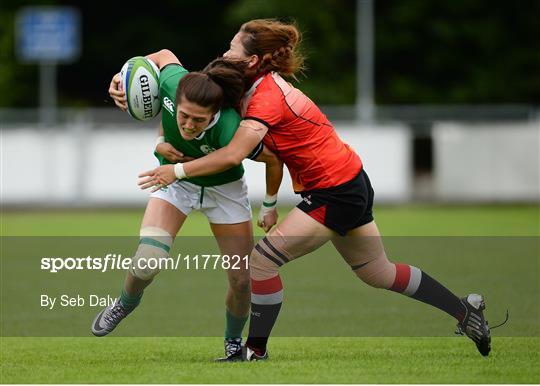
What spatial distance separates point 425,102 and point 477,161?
32.1ft

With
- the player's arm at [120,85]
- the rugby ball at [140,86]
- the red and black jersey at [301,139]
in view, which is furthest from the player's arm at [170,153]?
the red and black jersey at [301,139]

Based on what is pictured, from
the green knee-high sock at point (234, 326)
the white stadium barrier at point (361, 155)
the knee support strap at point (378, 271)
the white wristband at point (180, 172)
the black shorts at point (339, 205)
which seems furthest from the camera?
the white stadium barrier at point (361, 155)

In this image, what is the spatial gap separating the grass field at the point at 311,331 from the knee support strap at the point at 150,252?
0.51 meters

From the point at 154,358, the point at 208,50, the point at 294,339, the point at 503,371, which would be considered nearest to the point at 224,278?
the point at 294,339

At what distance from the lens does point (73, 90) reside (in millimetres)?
37969

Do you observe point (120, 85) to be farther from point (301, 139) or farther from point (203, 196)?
point (301, 139)

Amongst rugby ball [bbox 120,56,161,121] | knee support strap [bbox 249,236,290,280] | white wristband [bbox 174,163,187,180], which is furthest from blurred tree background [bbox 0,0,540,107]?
white wristband [bbox 174,163,187,180]

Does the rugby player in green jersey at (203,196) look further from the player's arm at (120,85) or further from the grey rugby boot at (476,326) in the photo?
the grey rugby boot at (476,326)

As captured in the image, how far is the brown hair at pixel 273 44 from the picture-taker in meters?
6.56

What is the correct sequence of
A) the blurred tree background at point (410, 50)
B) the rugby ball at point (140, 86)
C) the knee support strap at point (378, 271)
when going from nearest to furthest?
the rugby ball at point (140, 86)
the knee support strap at point (378, 271)
the blurred tree background at point (410, 50)

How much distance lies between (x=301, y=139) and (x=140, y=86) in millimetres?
921

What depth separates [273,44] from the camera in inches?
259

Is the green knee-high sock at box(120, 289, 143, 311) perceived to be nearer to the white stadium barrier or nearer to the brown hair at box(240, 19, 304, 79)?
the brown hair at box(240, 19, 304, 79)

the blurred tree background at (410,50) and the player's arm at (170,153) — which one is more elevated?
the player's arm at (170,153)
